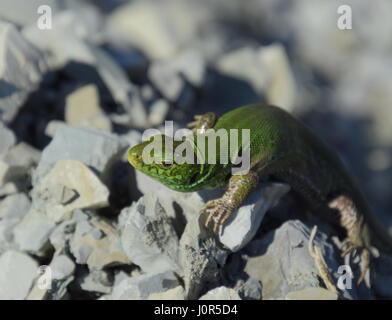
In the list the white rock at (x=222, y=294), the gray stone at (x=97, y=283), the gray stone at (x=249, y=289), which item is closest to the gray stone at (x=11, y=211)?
the gray stone at (x=97, y=283)

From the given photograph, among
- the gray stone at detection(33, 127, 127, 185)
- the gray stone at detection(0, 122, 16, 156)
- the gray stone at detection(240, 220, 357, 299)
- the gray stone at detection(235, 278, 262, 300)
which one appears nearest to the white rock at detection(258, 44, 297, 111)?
the gray stone at detection(240, 220, 357, 299)

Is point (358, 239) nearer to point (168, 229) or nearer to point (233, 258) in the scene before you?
point (233, 258)

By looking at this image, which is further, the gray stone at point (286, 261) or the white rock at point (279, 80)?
the white rock at point (279, 80)

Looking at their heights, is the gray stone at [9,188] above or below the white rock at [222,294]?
above

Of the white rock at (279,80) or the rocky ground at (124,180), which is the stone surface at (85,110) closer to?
the rocky ground at (124,180)

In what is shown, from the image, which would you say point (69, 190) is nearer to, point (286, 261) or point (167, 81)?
point (286, 261)

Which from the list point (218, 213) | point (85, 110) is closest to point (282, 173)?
point (218, 213)
